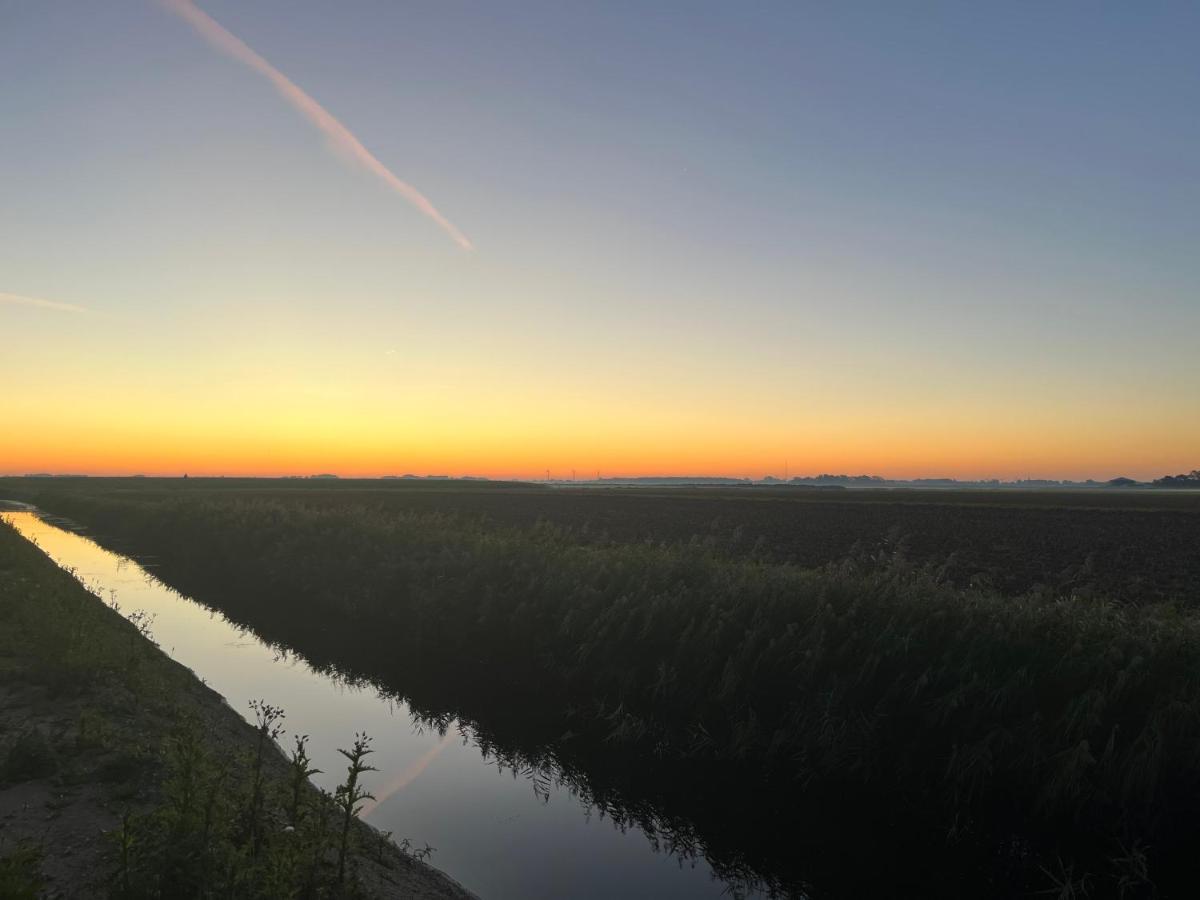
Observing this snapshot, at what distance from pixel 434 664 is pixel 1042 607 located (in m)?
13.8

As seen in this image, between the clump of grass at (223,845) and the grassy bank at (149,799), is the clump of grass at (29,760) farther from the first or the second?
the clump of grass at (223,845)

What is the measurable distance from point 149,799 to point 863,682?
10.6 m

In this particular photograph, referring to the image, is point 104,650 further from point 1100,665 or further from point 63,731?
point 1100,665

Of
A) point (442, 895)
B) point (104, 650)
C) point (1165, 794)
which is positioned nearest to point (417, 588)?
point (104, 650)

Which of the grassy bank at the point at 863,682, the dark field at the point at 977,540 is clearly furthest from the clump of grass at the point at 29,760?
the dark field at the point at 977,540

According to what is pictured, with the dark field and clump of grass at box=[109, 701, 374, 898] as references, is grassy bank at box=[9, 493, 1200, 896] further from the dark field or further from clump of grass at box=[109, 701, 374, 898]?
clump of grass at box=[109, 701, 374, 898]

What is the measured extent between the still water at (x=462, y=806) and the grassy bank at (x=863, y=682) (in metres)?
1.88

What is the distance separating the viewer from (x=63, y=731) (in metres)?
8.84

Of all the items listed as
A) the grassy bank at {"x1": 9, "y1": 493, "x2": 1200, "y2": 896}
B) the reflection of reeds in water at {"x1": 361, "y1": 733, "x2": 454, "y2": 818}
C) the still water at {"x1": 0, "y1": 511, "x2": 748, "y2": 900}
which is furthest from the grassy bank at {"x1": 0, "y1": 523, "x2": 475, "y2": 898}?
the grassy bank at {"x1": 9, "y1": 493, "x2": 1200, "y2": 896}

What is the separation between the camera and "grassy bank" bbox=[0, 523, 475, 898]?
18.4 feet

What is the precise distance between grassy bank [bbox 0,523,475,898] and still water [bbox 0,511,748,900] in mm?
888

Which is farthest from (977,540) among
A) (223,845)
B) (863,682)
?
(223,845)

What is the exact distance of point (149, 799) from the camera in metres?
7.83

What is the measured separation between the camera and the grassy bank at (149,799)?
18.4 feet
